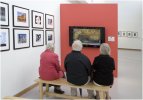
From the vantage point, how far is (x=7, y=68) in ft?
12.9

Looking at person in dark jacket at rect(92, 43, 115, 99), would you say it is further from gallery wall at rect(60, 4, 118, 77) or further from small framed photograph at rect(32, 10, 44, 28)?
gallery wall at rect(60, 4, 118, 77)

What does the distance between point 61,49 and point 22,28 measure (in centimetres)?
237

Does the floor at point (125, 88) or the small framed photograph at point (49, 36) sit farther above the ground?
the small framed photograph at point (49, 36)

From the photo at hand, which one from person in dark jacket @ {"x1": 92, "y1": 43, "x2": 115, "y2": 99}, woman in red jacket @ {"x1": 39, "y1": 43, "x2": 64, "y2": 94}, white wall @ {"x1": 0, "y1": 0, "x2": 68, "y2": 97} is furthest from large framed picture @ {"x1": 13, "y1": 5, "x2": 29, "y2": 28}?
person in dark jacket @ {"x1": 92, "y1": 43, "x2": 115, "y2": 99}

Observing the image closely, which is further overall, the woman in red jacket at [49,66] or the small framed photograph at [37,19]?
the small framed photograph at [37,19]

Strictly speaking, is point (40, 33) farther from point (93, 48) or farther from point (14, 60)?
point (93, 48)

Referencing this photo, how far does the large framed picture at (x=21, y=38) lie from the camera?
164 inches

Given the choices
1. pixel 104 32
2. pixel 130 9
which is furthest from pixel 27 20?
pixel 130 9

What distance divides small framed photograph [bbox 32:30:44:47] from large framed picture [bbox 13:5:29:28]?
408 mm

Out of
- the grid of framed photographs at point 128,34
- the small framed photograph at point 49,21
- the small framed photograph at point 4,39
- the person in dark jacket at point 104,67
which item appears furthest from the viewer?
the grid of framed photographs at point 128,34

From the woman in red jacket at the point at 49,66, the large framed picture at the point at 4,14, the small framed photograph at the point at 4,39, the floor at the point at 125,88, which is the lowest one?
the floor at the point at 125,88

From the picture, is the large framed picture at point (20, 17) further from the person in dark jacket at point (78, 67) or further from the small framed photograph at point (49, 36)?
the person in dark jacket at point (78, 67)

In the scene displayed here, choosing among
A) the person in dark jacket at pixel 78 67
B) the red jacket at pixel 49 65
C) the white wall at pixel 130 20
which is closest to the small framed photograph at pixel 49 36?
the red jacket at pixel 49 65

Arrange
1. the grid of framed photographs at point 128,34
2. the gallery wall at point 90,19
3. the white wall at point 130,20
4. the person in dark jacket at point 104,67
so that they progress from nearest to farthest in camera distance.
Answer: the person in dark jacket at point 104,67 < the gallery wall at point 90,19 < the white wall at point 130,20 < the grid of framed photographs at point 128,34
